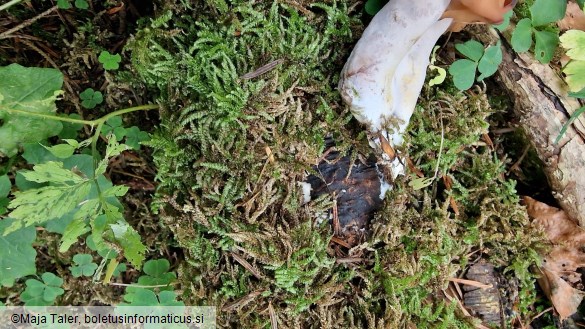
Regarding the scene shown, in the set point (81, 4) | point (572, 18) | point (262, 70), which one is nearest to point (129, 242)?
point (262, 70)

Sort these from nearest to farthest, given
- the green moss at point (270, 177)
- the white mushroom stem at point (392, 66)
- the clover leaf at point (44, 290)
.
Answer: the white mushroom stem at point (392, 66), the green moss at point (270, 177), the clover leaf at point (44, 290)

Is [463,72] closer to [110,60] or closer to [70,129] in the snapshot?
[110,60]

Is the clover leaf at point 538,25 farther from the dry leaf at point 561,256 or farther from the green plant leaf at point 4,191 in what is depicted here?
the green plant leaf at point 4,191

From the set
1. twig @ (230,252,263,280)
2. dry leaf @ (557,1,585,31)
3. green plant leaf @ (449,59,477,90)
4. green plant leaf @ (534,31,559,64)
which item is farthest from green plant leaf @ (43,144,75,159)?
dry leaf @ (557,1,585,31)

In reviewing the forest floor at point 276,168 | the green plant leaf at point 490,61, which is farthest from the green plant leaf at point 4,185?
the green plant leaf at point 490,61

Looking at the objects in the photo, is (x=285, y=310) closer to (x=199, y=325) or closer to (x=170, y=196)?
(x=199, y=325)
